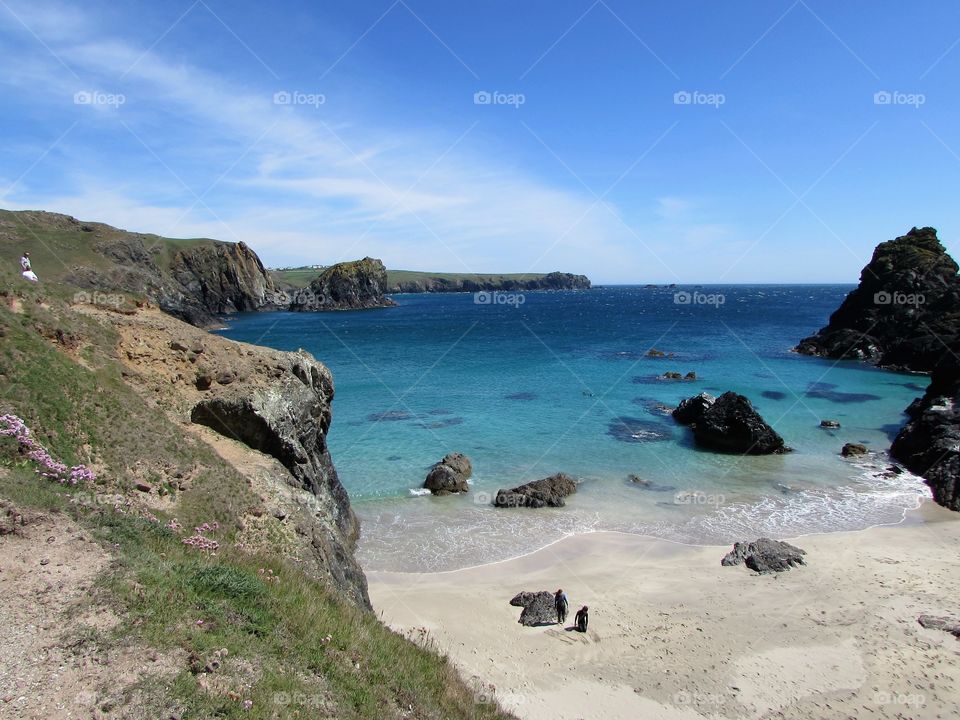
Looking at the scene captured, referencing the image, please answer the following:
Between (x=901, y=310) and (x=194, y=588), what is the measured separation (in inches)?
3563

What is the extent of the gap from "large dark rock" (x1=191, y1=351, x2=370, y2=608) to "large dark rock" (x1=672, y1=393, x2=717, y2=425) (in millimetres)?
27381

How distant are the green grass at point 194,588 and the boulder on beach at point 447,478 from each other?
1440 centimetres

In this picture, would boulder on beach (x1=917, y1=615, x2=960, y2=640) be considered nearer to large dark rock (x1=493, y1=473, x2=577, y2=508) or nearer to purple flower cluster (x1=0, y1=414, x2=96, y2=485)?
large dark rock (x1=493, y1=473, x2=577, y2=508)

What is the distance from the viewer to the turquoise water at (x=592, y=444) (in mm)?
25344

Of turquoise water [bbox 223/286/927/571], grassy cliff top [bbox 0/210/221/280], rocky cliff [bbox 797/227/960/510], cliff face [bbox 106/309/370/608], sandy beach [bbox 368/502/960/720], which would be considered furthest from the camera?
grassy cliff top [bbox 0/210/221/280]

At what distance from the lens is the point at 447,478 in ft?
95.1

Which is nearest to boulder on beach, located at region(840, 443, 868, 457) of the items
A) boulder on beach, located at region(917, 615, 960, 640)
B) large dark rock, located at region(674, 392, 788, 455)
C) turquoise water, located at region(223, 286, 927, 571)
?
turquoise water, located at region(223, 286, 927, 571)

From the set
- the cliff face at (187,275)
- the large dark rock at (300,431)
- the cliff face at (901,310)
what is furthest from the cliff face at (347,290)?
the large dark rock at (300,431)

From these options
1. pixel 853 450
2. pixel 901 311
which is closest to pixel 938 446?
pixel 853 450

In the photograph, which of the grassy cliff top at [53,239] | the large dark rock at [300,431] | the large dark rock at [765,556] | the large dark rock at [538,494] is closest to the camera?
the large dark rock at [300,431]

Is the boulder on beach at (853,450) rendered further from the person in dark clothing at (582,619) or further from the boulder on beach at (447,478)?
the person in dark clothing at (582,619)

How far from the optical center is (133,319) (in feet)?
65.5

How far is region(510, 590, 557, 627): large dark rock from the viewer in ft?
57.4

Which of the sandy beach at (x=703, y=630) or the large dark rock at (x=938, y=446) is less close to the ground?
the large dark rock at (x=938, y=446)
